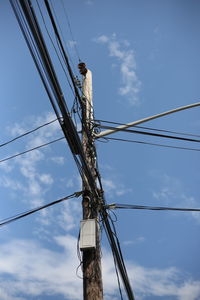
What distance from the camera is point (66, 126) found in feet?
14.6

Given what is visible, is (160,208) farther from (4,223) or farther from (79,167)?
(4,223)

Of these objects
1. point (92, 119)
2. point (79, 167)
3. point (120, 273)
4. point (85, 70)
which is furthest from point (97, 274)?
point (85, 70)

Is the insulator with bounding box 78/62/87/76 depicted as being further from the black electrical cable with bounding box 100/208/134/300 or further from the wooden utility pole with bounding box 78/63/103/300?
Answer: the black electrical cable with bounding box 100/208/134/300

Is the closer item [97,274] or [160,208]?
[97,274]

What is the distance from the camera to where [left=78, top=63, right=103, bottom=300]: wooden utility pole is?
3797 mm

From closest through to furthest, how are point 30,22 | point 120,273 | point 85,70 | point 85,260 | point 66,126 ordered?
1. point 30,22
2. point 85,260
3. point 66,126
4. point 120,273
5. point 85,70

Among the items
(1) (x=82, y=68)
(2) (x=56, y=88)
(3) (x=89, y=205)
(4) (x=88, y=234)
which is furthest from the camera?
(1) (x=82, y=68)

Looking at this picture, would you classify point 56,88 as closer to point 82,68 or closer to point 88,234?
point 88,234

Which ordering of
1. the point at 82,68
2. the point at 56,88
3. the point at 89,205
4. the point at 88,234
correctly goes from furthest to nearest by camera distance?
the point at 82,68 < the point at 89,205 < the point at 88,234 < the point at 56,88

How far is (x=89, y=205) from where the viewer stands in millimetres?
4648

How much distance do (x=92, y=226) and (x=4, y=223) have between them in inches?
87.8

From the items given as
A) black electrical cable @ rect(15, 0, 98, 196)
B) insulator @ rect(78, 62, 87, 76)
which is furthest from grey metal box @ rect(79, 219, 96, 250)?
insulator @ rect(78, 62, 87, 76)

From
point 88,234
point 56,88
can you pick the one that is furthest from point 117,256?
point 56,88

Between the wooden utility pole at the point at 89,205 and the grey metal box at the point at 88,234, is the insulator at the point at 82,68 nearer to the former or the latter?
the wooden utility pole at the point at 89,205
